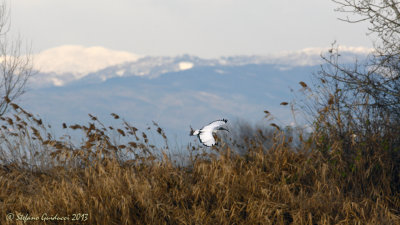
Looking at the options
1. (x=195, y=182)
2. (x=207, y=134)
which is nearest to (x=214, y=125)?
(x=207, y=134)

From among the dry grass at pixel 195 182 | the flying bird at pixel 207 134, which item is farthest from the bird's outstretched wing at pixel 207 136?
the dry grass at pixel 195 182

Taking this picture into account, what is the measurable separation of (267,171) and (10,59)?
775 cm

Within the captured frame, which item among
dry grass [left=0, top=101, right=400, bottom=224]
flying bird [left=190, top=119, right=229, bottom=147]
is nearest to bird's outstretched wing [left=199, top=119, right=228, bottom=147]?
flying bird [left=190, top=119, right=229, bottom=147]

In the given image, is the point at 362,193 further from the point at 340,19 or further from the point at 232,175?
the point at 340,19

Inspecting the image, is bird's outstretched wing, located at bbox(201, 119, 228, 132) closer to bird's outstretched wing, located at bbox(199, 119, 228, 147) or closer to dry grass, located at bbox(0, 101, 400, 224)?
bird's outstretched wing, located at bbox(199, 119, 228, 147)

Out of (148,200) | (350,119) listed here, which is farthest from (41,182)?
(350,119)

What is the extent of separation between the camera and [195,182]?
638 centimetres

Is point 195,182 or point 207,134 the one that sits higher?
point 207,134

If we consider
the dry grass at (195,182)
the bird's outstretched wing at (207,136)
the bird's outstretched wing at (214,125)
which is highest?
the bird's outstretched wing at (214,125)

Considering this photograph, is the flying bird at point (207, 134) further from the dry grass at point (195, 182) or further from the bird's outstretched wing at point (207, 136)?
the dry grass at point (195, 182)

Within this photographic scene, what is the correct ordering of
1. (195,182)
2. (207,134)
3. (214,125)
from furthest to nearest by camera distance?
(195,182) < (214,125) < (207,134)

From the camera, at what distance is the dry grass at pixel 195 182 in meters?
5.34

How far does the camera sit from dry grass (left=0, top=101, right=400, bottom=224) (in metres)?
5.34

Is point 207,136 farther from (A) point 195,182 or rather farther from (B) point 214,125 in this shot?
(A) point 195,182
